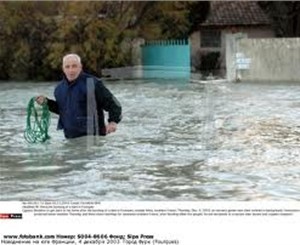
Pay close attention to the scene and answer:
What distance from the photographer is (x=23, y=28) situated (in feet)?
36.0

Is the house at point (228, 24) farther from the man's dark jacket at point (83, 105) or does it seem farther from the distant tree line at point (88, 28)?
the man's dark jacket at point (83, 105)

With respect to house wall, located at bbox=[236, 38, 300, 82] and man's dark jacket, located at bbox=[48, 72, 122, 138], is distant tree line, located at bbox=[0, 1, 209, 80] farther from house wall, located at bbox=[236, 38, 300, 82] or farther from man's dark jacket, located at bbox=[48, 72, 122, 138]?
house wall, located at bbox=[236, 38, 300, 82]

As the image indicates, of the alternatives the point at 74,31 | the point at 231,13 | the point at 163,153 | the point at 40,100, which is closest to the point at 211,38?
the point at 231,13

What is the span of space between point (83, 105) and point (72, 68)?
0.35 metres

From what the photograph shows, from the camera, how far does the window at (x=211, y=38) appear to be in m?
27.3

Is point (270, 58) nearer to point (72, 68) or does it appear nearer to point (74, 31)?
point (74, 31)

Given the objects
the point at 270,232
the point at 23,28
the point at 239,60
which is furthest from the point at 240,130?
the point at 239,60

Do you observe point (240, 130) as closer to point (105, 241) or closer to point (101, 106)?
point (101, 106)

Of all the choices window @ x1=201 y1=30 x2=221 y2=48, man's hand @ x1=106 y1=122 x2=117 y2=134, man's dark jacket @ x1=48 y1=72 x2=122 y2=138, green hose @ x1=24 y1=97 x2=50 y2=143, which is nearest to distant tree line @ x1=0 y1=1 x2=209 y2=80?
green hose @ x1=24 y1=97 x2=50 y2=143

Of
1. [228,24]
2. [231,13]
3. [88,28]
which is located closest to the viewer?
[88,28]

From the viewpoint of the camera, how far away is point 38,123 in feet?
22.2

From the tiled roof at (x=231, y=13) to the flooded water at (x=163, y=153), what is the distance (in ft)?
52.0

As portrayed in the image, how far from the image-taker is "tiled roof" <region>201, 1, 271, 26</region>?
2680 cm

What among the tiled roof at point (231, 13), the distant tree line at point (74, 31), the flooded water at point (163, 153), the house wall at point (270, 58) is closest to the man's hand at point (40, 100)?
the flooded water at point (163, 153)
